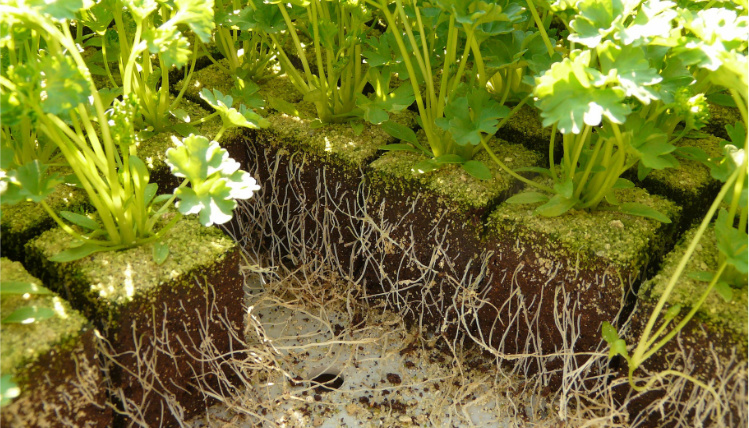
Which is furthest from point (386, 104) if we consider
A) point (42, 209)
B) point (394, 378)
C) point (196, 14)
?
point (42, 209)

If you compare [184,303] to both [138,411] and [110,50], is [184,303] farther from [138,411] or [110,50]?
[110,50]

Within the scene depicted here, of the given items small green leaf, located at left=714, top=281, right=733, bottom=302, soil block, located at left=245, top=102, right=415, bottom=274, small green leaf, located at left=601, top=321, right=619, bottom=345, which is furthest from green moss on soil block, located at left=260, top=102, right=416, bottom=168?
small green leaf, located at left=714, top=281, right=733, bottom=302

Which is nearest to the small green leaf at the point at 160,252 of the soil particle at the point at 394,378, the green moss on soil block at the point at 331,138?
the green moss on soil block at the point at 331,138

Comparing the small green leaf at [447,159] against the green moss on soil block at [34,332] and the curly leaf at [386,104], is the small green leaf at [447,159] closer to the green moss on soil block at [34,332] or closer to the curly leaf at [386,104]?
the curly leaf at [386,104]

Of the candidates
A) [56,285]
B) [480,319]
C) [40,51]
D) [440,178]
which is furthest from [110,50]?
[480,319]

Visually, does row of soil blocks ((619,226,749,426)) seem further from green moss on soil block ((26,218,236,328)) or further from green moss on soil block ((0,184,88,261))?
green moss on soil block ((0,184,88,261))

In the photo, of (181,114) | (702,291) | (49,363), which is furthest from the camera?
(181,114)

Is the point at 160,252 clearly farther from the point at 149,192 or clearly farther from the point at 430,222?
the point at 430,222
